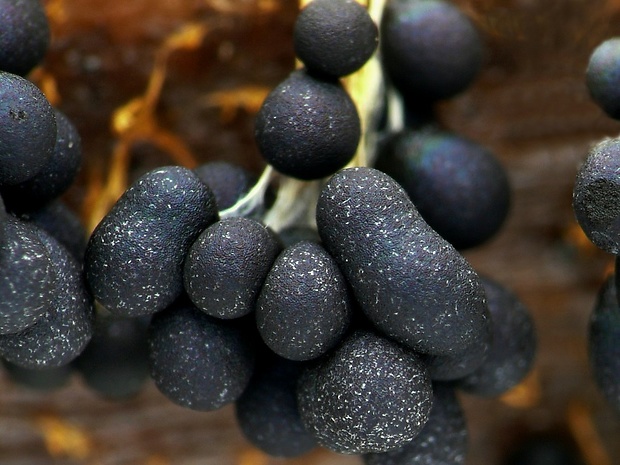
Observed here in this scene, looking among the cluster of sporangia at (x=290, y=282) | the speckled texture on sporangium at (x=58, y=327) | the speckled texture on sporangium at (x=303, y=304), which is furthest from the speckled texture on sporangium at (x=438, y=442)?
the speckled texture on sporangium at (x=58, y=327)

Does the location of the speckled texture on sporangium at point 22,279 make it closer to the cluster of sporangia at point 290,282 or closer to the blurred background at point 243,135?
the cluster of sporangia at point 290,282

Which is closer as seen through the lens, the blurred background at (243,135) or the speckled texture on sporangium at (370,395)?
the speckled texture on sporangium at (370,395)

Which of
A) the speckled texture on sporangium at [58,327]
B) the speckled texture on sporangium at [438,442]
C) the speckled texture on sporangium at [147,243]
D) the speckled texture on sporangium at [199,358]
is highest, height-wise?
the speckled texture on sporangium at [147,243]

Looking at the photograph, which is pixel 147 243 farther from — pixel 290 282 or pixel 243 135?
pixel 243 135

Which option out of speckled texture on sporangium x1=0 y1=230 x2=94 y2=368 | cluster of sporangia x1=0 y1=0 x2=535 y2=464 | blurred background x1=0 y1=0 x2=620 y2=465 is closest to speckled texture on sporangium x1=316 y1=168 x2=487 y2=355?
cluster of sporangia x1=0 y1=0 x2=535 y2=464

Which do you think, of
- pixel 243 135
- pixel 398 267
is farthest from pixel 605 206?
pixel 243 135

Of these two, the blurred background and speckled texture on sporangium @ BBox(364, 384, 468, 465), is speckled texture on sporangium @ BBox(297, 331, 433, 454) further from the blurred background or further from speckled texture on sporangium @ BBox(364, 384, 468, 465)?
the blurred background
